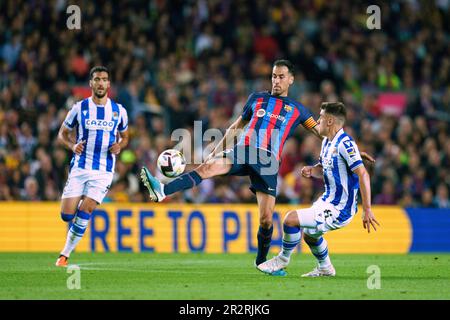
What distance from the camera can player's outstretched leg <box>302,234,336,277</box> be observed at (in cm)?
1067

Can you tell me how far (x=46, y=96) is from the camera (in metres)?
18.7

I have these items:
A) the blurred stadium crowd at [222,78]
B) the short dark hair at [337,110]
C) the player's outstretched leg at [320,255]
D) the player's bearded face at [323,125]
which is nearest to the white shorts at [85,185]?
the player's outstretched leg at [320,255]

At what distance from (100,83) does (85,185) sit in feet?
4.47

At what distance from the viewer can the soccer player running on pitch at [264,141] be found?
35.1ft

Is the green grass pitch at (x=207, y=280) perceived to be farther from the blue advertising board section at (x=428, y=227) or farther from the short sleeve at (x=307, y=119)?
the blue advertising board section at (x=428, y=227)

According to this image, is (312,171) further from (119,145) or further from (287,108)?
(119,145)

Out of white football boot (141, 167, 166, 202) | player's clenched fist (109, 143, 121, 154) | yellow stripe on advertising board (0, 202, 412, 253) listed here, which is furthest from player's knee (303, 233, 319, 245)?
yellow stripe on advertising board (0, 202, 412, 253)

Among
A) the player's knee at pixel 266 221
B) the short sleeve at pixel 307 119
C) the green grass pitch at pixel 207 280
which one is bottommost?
the green grass pitch at pixel 207 280

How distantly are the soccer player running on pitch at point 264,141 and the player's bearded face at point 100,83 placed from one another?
2.03m

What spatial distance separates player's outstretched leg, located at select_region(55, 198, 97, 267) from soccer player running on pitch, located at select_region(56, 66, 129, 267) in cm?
1

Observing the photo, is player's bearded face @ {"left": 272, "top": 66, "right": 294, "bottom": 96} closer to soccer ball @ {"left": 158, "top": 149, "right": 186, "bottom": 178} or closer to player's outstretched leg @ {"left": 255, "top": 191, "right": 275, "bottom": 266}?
player's outstretched leg @ {"left": 255, "top": 191, "right": 275, "bottom": 266}

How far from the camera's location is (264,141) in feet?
36.2

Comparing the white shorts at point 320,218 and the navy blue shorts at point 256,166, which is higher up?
the navy blue shorts at point 256,166

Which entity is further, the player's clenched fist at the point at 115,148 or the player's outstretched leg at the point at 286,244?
the player's clenched fist at the point at 115,148
